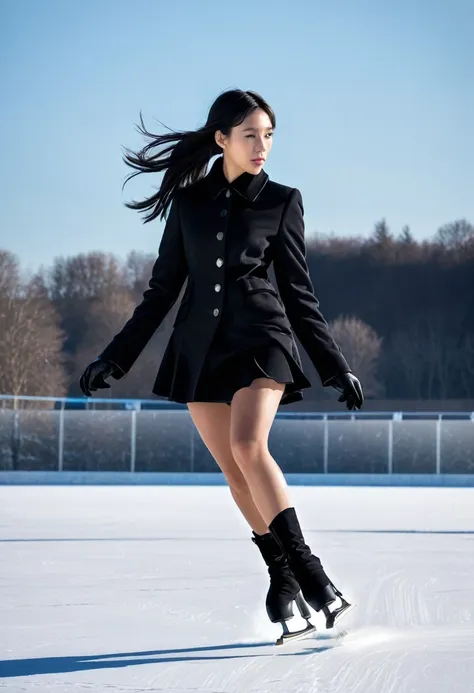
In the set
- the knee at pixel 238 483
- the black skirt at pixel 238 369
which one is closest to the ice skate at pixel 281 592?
the knee at pixel 238 483

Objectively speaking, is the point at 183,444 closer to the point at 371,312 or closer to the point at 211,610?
the point at 211,610

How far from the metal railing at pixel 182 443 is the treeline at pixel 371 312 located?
1534 inches

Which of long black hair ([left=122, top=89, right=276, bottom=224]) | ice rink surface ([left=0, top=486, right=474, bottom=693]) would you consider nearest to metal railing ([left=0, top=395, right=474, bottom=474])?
ice rink surface ([left=0, top=486, right=474, bottom=693])

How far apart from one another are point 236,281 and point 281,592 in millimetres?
814

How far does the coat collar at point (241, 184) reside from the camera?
3.65 m

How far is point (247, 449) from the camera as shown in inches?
133

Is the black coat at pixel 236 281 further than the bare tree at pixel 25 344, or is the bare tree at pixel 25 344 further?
the bare tree at pixel 25 344

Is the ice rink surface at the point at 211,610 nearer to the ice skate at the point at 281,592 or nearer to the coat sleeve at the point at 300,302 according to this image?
the ice skate at the point at 281,592

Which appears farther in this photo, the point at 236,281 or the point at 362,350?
the point at 362,350

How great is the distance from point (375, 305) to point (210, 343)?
86310 mm

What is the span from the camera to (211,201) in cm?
369

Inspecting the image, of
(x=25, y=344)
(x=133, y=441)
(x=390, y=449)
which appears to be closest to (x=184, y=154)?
(x=133, y=441)

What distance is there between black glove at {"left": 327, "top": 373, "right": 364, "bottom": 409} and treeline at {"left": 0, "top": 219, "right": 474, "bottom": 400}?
53904 mm

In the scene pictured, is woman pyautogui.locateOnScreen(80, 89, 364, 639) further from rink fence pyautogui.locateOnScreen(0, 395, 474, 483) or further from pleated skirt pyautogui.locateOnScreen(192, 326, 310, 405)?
rink fence pyautogui.locateOnScreen(0, 395, 474, 483)
